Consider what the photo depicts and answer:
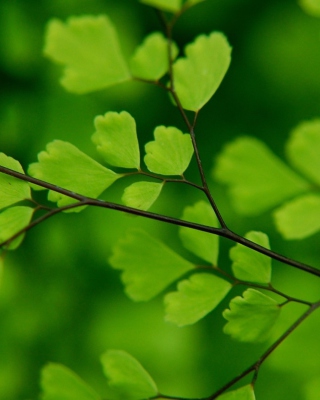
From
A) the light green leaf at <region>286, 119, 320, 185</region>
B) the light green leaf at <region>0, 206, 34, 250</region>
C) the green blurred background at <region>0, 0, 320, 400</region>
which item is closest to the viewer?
the light green leaf at <region>0, 206, 34, 250</region>

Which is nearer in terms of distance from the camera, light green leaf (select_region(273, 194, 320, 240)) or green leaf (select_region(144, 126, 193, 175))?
green leaf (select_region(144, 126, 193, 175))

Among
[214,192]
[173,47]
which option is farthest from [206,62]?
[214,192]

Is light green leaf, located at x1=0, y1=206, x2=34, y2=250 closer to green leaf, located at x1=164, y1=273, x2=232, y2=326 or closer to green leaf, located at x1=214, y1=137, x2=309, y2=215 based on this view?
green leaf, located at x1=164, y1=273, x2=232, y2=326

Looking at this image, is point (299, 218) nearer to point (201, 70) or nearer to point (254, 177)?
point (254, 177)

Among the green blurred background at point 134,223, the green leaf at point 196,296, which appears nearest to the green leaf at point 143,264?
the green leaf at point 196,296

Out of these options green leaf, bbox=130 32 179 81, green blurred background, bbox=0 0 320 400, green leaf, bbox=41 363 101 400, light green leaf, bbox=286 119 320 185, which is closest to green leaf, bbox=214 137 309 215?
light green leaf, bbox=286 119 320 185

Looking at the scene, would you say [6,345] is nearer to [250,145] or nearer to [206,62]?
[250,145]
